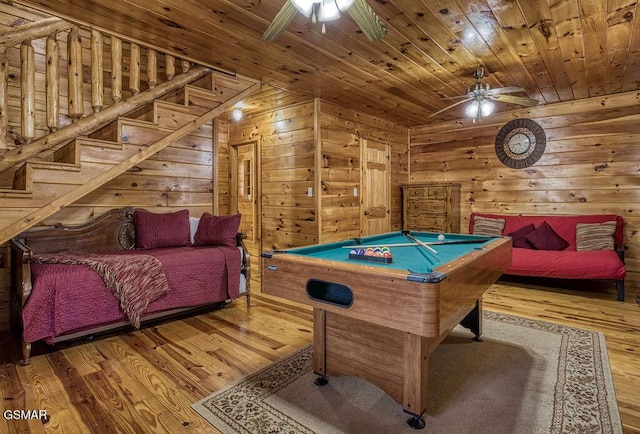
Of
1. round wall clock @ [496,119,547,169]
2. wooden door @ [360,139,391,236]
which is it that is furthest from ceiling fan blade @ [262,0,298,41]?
round wall clock @ [496,119,547,169]

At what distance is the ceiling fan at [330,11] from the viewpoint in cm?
172

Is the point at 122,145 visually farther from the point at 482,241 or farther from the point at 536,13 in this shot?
the point at 536,13

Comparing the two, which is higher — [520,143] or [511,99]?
[511,99]

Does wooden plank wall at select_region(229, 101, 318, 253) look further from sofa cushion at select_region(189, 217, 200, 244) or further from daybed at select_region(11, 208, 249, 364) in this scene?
sofa cushion at select_region(189, 217, 200, 244)

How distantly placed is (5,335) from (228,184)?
3.86 metres

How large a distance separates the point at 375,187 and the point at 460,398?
3883 millimetres

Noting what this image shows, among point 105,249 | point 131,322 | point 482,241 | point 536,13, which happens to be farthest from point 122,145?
point 536,13

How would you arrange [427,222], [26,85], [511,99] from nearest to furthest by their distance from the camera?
[26,85] → [511,99] → [427,222]

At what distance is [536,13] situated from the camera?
2.49m

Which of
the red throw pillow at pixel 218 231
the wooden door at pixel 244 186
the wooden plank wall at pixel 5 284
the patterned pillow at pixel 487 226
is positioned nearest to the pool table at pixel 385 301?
the red throw pillow at pixel 218 231

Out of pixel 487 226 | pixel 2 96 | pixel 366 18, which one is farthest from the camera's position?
pixel 487 226

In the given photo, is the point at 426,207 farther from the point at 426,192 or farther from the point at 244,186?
the point at 244,186

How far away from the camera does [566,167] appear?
4703 mm

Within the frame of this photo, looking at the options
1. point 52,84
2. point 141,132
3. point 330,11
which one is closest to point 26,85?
point 52,84
